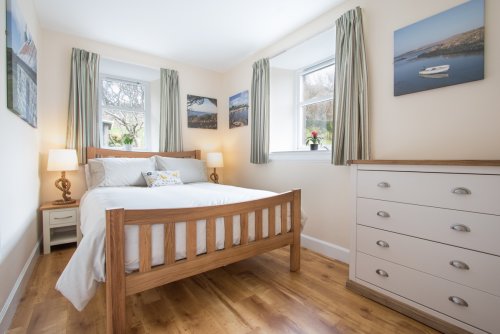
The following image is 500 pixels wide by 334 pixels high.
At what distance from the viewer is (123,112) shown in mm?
3314

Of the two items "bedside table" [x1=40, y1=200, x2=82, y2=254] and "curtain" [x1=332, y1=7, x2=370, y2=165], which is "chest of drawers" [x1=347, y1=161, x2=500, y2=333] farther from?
"bedside table" [x1=40, y1=200, x2=82, y2=254]

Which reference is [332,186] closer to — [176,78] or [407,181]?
[407,181]

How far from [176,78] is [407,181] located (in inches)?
124

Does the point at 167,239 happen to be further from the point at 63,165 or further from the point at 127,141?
the point at 127,141

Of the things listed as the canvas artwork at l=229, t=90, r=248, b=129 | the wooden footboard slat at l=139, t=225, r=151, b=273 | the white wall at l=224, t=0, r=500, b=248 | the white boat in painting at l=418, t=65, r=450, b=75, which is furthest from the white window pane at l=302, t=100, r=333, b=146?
the wooden footboard slat at l=139, t=225, r=151, b=273

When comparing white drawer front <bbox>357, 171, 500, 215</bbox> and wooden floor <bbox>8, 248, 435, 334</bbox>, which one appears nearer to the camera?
white drawer front <bbox>357, 171, 500, 215</bbox>

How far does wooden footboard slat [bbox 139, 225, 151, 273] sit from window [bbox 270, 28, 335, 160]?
1.80 m

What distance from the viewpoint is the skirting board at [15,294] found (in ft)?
A: 4.20

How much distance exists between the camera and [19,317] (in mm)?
1379

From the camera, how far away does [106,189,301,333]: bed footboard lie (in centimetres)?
116

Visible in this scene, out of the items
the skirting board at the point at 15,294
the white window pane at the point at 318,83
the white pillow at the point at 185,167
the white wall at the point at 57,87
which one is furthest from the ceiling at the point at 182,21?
the skirting board at the point at 15,294

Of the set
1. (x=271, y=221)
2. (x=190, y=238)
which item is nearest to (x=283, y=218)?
(x=271, y=221)

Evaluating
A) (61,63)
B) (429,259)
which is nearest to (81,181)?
(61,63)

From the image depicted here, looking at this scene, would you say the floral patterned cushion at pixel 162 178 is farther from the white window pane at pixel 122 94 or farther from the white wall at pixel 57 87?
the white window pane at pixel 122 94
